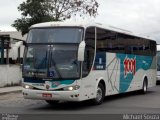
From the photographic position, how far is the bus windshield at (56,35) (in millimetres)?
16734

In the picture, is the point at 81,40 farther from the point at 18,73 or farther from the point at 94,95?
the point at 18,73

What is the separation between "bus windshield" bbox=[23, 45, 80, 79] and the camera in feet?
53.5

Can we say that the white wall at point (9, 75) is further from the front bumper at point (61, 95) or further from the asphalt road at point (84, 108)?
the front bumper at point (61, 95)

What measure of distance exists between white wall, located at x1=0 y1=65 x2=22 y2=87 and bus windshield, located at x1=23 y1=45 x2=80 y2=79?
1296 centimetres

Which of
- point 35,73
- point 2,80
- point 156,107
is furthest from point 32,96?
point 2,80

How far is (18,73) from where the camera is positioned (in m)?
31.6

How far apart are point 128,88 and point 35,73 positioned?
6.91 m

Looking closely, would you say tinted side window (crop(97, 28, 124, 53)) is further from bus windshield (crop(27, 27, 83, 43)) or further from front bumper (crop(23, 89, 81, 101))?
front bumper (crop(23, 89, 81, 101))

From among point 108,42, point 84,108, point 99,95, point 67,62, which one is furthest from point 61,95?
point 108,42

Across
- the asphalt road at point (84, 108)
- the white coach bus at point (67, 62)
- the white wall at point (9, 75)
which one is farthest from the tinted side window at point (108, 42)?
the white wall at point (9, 75)

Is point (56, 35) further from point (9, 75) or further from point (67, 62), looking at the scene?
point (9, 75)

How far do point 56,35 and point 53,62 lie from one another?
45.0 inches

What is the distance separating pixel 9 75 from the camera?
99.9ft

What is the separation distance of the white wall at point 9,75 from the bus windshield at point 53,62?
1296 centimetres
